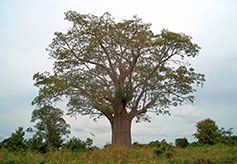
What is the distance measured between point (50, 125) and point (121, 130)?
8.74 metres

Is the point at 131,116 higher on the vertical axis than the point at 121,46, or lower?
lower

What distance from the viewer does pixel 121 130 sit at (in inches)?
704

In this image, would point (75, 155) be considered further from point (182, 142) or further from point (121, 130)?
point (182, 142)

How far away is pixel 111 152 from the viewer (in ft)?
35.1

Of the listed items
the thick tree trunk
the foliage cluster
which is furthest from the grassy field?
the thick tree trunk

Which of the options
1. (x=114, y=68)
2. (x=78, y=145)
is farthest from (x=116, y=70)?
(x=78, y=145)

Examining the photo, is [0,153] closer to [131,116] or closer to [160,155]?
[160,155]

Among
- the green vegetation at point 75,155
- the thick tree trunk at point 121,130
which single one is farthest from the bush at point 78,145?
the thick tree trunk at point 121,130

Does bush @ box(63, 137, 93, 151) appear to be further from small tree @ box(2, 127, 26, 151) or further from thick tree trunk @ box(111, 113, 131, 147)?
thick tree trunk @ box(111, 113, 131, 147)

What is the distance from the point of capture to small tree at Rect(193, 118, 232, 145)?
72.1 feet

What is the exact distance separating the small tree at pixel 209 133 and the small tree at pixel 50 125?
12820 millimetres

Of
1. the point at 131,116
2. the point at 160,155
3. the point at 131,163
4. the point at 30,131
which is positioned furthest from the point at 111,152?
the point at 30,131

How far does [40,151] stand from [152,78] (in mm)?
11015

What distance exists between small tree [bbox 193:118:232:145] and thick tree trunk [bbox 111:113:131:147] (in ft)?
27.4
